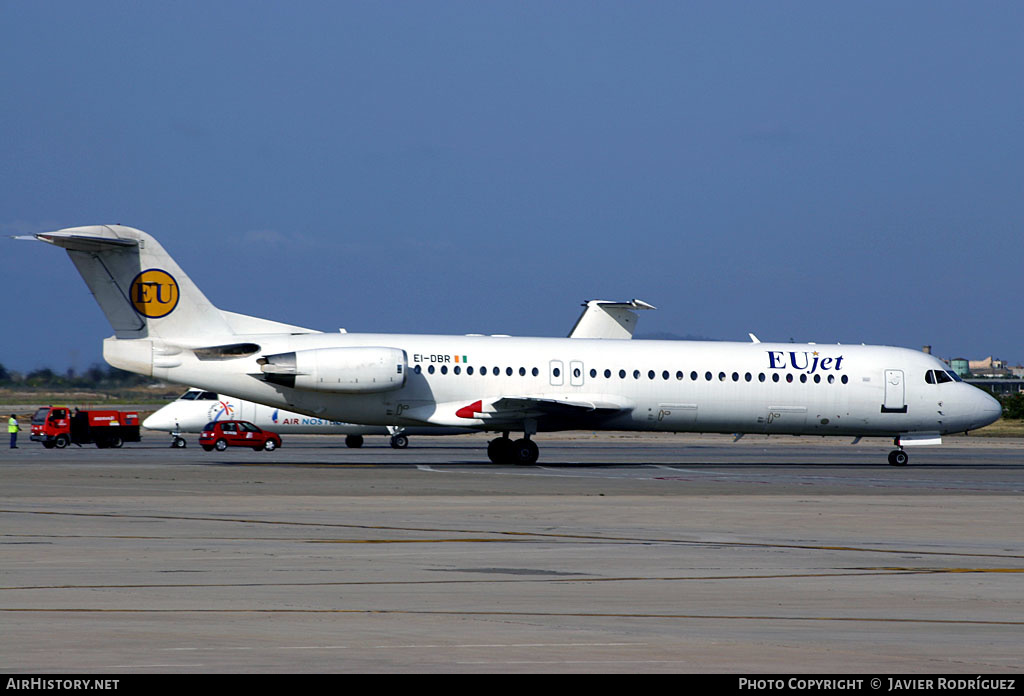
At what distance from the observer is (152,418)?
5425 cm

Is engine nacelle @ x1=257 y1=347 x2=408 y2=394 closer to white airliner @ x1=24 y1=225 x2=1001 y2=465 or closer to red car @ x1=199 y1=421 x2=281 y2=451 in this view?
white airliner @ x1=24 y1=225 x2=1001 y2=465

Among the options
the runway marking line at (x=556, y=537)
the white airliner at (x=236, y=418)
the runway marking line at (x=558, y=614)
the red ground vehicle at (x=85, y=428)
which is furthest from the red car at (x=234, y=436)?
the runway marking line at (x=558, y=614)

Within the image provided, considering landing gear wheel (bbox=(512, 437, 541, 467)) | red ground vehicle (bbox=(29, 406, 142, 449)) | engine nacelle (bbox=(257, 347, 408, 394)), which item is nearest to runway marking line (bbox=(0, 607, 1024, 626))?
engine nacelle (bbox=(257, 347, 408, 394))

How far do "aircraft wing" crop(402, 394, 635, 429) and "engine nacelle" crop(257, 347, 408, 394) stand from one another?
5.71ft

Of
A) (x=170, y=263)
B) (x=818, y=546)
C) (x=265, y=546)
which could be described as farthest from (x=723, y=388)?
(x=265, y=546)

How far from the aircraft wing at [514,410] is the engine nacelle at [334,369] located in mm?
1742

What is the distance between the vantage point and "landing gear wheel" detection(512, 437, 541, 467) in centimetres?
3762

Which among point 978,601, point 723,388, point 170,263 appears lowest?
point 978,601

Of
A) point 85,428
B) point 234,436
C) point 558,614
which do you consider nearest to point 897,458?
point 234,436

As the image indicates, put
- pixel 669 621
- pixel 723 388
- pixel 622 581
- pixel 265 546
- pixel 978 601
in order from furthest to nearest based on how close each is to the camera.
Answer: pixel 723 388 < pixel 265 546 < pixel 622 581 < pixel 978 601 < pixel 669 621
